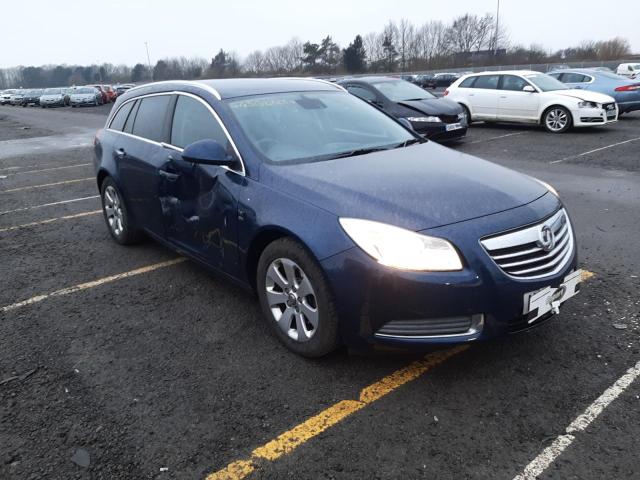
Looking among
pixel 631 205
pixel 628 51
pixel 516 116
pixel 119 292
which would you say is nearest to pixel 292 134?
pixel 119 292

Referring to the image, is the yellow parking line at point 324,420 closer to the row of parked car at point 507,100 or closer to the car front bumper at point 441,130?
the row of parked car at point 507,100

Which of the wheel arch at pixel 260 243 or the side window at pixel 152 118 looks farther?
the side window at pixel 152 118

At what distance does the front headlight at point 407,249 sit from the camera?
105 inches

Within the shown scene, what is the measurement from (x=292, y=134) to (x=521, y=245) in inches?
70.2

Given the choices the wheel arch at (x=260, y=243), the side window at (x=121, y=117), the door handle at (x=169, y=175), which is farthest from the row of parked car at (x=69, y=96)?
the wheel arch at (x=260, y=243)

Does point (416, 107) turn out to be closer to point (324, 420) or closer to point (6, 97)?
point (324, 420)

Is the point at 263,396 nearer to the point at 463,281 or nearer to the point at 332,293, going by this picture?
the point at 332,293

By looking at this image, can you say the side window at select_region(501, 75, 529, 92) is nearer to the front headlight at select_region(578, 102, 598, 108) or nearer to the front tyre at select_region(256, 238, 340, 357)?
the front headlight at select_region(578, 102, 598, 108)

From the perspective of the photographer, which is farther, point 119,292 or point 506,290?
point 119,292

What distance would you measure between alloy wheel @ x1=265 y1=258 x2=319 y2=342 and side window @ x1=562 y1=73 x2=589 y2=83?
51.5 ft

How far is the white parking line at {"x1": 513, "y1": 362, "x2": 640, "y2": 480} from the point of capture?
2.32 m

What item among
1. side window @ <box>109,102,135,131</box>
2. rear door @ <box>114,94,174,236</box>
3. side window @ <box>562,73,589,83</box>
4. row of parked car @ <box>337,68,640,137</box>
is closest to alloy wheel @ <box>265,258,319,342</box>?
rear door @ <box>114,94,174,236</box>

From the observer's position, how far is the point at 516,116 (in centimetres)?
1368

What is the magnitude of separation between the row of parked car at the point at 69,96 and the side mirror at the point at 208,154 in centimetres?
3707
